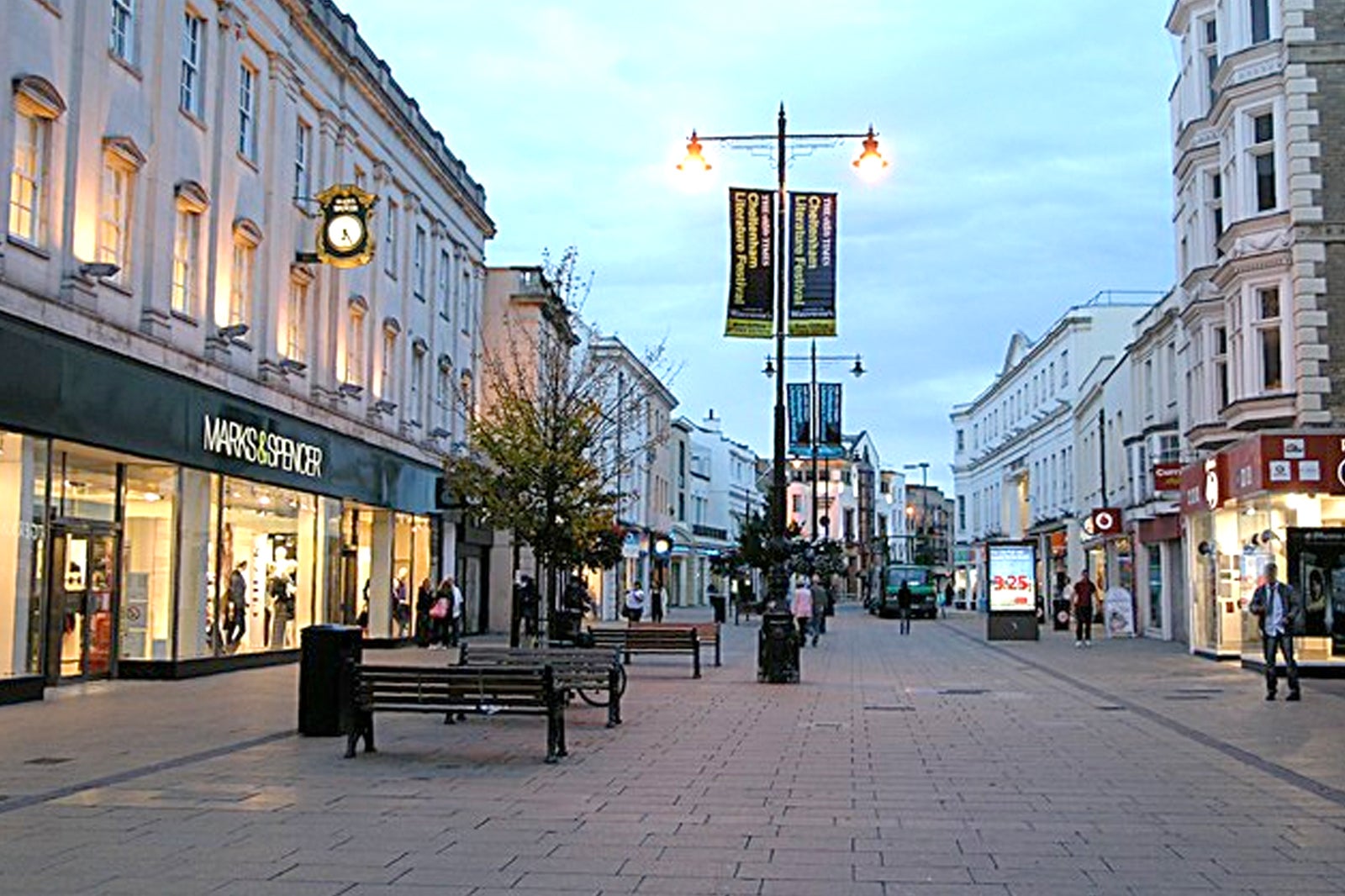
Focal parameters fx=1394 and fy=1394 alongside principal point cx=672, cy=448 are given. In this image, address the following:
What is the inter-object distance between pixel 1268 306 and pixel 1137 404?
16056 millimetres

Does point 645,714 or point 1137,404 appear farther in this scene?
point 1137,404

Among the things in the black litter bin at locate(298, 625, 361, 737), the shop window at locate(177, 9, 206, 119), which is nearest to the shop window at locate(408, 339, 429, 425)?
the shop window at locate(177, 9, 206, 119)

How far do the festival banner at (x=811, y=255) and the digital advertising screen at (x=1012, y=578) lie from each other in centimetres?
2071

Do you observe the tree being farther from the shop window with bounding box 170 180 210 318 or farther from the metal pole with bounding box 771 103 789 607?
the shop window with bounding box 170 180 210 318

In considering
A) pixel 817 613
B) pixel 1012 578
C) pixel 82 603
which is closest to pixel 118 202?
pixel 82 603

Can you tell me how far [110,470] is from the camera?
20672mm

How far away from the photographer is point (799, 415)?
1430 inches

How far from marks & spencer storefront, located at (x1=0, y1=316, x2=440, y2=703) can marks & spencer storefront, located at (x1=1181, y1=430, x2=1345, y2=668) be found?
56.7 ft

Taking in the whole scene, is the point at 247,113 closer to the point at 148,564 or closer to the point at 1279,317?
the point at 148,564

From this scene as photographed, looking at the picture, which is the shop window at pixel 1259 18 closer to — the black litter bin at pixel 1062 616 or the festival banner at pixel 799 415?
the festival banner at pixel 799 415

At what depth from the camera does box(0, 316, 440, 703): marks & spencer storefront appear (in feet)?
55.9

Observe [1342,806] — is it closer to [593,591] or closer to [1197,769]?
[1197,769]

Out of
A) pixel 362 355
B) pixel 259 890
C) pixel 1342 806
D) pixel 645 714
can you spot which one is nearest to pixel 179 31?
pixel 362 355

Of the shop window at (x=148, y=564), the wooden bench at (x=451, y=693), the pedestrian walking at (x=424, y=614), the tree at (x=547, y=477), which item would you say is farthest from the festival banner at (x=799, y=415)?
the wooden bench at (x=451, y=693)
